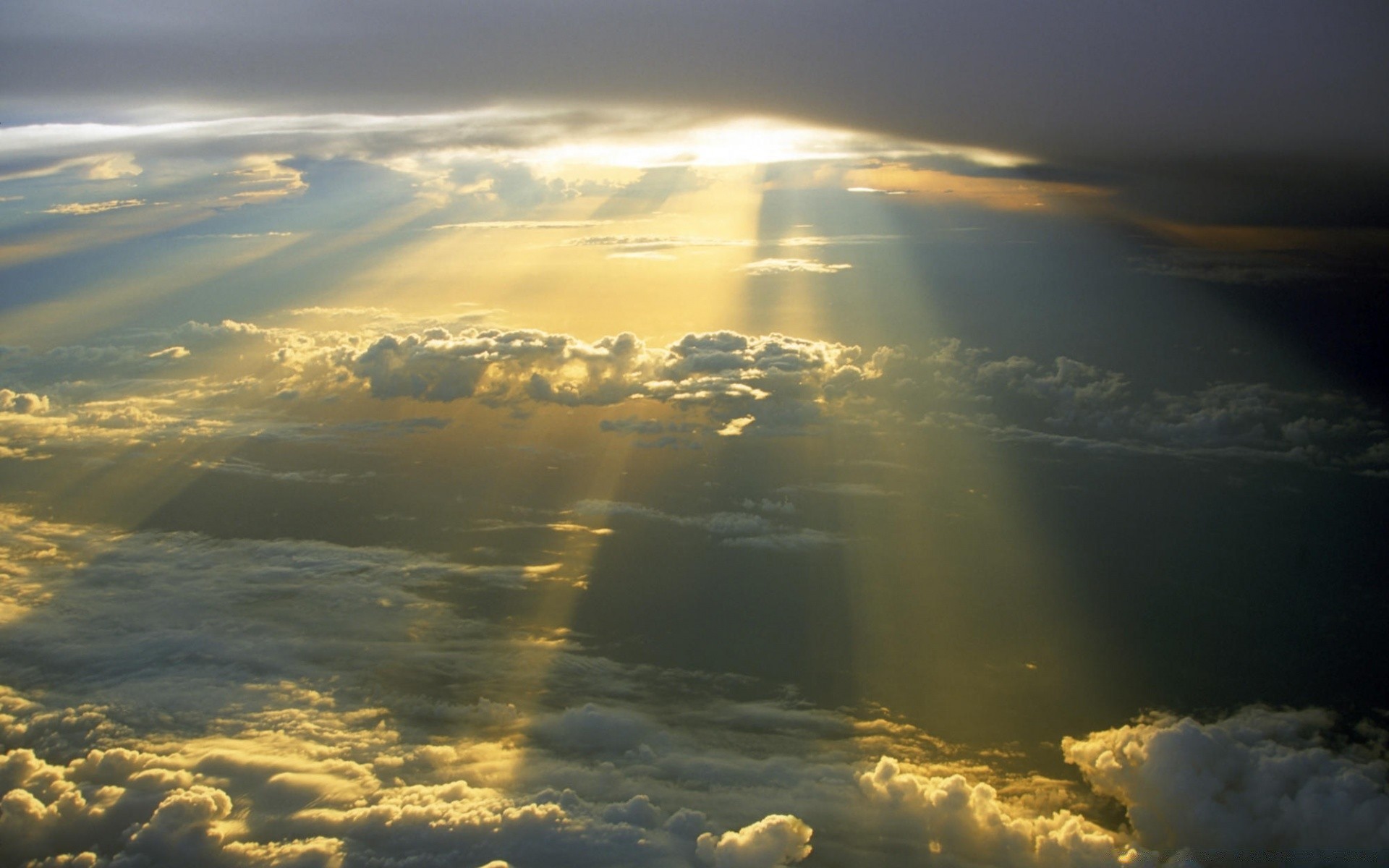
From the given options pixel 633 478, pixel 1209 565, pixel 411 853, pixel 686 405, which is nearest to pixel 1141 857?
pixel 411 853

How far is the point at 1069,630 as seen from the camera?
10144 centimetres

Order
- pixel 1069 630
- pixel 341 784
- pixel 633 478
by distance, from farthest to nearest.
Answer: pixel 633 478, pixel 1069 630, pixel 341 784

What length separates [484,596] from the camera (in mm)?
104250

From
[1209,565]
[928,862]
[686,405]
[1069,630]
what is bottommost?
[928,862]

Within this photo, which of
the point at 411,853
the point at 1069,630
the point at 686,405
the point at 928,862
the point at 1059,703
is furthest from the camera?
the point at 686,405

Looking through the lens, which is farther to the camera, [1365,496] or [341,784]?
[1365,496]

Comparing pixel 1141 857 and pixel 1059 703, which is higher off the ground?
pixel 1059 703

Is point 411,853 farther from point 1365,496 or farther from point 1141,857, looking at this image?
point 1365,496

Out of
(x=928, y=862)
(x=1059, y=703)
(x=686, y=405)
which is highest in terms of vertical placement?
(x=686, y=405)

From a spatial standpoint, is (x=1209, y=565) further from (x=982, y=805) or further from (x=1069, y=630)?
(x=982, y=805)

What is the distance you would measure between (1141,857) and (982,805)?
38.2 ft

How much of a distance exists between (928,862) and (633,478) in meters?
119

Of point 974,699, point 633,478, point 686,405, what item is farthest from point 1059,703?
point 686,405

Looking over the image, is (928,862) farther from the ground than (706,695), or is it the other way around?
(706,695)
